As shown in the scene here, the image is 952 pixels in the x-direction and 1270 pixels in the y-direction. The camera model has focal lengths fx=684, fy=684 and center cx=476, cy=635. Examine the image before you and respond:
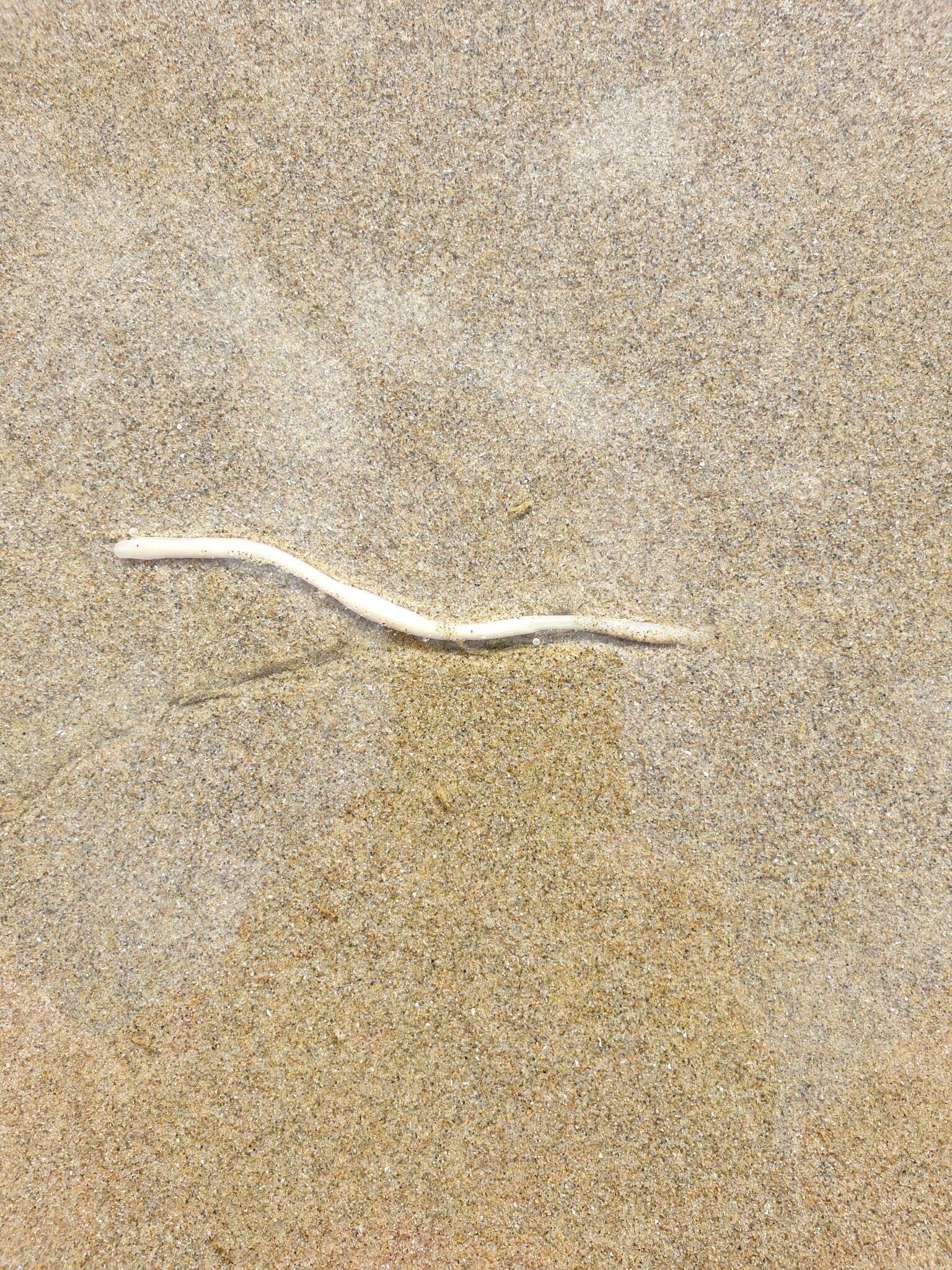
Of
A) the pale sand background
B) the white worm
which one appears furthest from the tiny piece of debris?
the white worm

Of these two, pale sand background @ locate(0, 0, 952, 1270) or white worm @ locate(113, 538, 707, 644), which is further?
white worm @ locate(113, 538, 707, 644)

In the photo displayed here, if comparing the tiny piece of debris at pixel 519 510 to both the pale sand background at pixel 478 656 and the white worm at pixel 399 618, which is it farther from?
the white worm at pixel 399 618

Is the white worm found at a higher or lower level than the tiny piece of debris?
lower

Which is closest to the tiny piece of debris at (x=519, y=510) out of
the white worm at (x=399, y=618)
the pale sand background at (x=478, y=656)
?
the pale sand background at (x=478, y=656)

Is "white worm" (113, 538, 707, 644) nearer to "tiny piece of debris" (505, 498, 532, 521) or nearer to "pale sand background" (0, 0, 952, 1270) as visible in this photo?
"pale sand background" (0, 0, 952, 1270)

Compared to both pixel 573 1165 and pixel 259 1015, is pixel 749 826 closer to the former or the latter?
pixel 573 1165
